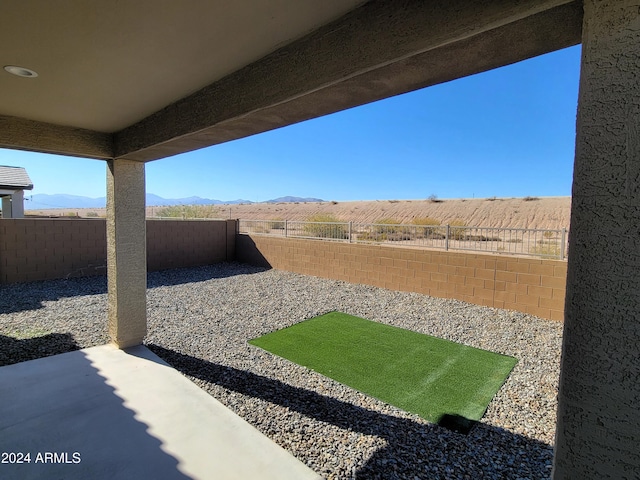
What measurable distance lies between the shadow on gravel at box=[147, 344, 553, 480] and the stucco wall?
7.69 meters

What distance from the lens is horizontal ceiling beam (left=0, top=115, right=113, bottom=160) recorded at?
3.27m

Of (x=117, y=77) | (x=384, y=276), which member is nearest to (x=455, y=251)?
(x=384, y=276)

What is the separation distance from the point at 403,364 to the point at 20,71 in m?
4.51

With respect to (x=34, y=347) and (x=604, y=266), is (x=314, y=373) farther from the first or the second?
(x=34, y=347)

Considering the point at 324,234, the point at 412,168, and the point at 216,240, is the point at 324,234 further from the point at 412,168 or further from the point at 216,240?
the point at 412,168

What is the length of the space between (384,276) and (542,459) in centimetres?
575

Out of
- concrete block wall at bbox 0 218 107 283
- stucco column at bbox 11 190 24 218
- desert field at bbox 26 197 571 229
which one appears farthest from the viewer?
desert field at bbox 26 197 571 229

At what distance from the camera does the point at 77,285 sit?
7.98 metres

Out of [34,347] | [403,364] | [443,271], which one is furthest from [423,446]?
[443,271]

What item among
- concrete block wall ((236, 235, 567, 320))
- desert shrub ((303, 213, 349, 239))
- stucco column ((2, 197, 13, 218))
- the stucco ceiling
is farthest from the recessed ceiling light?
stucco column ((2, 197, 13, 218))

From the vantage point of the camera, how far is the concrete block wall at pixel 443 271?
600 cm

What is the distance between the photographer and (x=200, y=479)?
2205 millimetres

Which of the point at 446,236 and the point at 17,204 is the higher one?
→ the point at 17,204

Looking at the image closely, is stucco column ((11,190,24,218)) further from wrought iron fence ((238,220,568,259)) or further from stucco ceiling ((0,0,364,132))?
stucco ceiling ((0,0,364,132))
